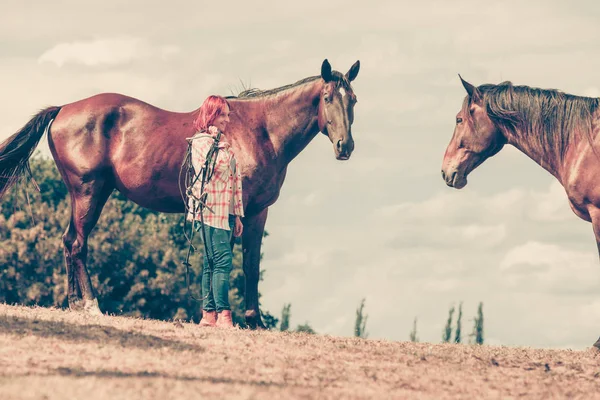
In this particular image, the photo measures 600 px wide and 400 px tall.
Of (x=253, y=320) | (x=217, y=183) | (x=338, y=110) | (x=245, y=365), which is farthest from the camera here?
(x=253, y=320)

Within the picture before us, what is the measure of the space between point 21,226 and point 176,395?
40.7m

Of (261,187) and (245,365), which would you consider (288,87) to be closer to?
(261,187)

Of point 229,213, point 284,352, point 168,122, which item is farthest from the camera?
point 168,122

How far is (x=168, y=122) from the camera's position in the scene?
17.5 metres

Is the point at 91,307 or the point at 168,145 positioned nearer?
the point at 91,307

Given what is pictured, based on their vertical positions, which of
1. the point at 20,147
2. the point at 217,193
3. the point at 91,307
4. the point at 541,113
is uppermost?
the point at 541,113

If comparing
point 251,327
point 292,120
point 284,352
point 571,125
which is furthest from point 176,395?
point 571,125

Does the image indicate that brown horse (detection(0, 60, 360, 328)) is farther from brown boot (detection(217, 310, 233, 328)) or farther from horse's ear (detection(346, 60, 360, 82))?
brown boot (detection(217, 310, 233, 328))

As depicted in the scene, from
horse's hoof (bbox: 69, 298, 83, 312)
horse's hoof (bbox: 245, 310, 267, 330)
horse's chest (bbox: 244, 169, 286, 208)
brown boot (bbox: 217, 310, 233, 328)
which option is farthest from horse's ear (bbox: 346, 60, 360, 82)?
horse's hoof (bbox: 69, 298, 83, 312)

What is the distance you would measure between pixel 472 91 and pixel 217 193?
195 inches

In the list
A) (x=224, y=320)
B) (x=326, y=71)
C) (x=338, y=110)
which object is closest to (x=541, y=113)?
(x=338, y=110)

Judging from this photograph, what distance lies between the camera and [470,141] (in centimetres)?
1745

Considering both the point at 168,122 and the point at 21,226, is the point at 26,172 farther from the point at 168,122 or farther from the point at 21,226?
the point at 21,226

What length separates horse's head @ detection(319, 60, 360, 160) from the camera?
1652 cm
